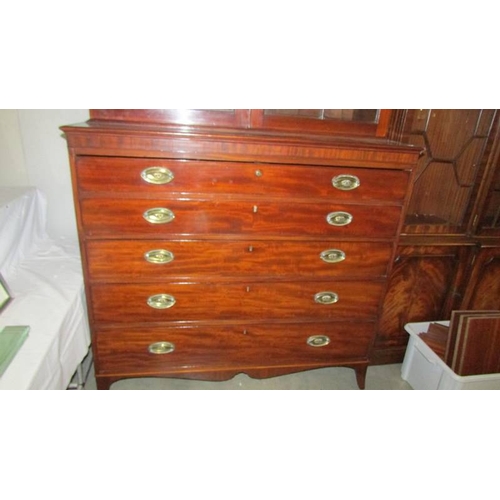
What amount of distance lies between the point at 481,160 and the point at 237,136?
125cm

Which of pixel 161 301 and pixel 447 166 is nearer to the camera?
pixel 161 301

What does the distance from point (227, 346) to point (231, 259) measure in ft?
1.45

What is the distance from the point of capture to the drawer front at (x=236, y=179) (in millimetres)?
1092

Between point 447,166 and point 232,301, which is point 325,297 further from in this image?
point 447,166

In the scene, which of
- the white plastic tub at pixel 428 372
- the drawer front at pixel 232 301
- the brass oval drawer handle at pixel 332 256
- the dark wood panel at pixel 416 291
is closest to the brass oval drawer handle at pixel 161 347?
the drawer front at pixel 232 301

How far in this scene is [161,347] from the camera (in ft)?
4.56

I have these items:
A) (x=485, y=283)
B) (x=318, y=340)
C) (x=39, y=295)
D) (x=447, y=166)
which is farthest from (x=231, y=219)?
(x=485, y=283)

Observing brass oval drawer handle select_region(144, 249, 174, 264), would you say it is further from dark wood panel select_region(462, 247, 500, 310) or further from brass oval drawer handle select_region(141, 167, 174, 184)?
dark wood panel select_region(462, 247, 500, 310)

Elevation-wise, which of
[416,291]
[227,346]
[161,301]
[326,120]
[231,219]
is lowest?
[227,346]

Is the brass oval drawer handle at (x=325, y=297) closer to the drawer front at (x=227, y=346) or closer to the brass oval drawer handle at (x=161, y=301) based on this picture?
the drawer front at (x=227, y=346)

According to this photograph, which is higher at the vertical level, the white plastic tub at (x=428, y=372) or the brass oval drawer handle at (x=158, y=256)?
the brass oval drawer handle at (x=158, y=256)

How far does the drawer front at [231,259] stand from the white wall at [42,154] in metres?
0.77

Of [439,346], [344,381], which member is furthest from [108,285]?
[439,346]
